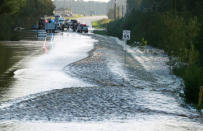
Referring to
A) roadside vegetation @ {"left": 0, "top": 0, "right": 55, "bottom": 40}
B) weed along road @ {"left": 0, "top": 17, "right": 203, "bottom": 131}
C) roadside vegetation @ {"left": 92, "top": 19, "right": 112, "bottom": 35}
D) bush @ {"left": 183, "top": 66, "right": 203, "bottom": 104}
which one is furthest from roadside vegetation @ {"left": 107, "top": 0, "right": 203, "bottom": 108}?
roadside vegetation @ {"left": 0, "top": 0, "right": 55, "bottom": 40}

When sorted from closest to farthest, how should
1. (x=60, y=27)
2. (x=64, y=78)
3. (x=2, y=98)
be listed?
(x=2, y=98)
(x=64, y=78)
(x=60, y=27)

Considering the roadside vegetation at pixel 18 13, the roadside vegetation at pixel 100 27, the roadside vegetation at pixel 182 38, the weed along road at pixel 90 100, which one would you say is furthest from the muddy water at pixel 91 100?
the roadside vegetation at pixel 100 27

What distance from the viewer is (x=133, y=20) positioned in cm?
7212

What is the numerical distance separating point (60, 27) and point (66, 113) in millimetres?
Result: 67716

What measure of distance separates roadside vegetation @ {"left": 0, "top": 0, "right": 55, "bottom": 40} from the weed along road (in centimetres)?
2953

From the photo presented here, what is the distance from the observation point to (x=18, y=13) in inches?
3590

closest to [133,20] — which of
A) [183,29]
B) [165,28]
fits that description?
[165,28]

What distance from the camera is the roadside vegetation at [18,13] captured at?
5867 cm

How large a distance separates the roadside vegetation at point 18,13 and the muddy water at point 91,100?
2946 cm

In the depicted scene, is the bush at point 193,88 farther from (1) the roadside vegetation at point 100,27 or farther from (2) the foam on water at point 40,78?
(1) the roadside vegetation at point 100,27

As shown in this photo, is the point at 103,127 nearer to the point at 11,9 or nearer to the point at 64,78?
the point at 64,78

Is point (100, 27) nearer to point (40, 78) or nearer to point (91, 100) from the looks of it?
point (40, 78)

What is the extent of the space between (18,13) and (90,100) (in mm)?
76623

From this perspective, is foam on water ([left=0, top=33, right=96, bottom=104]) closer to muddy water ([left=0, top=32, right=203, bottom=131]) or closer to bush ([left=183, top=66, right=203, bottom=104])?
muddy water ([left=0, top=32, right=203, bottom=131])
